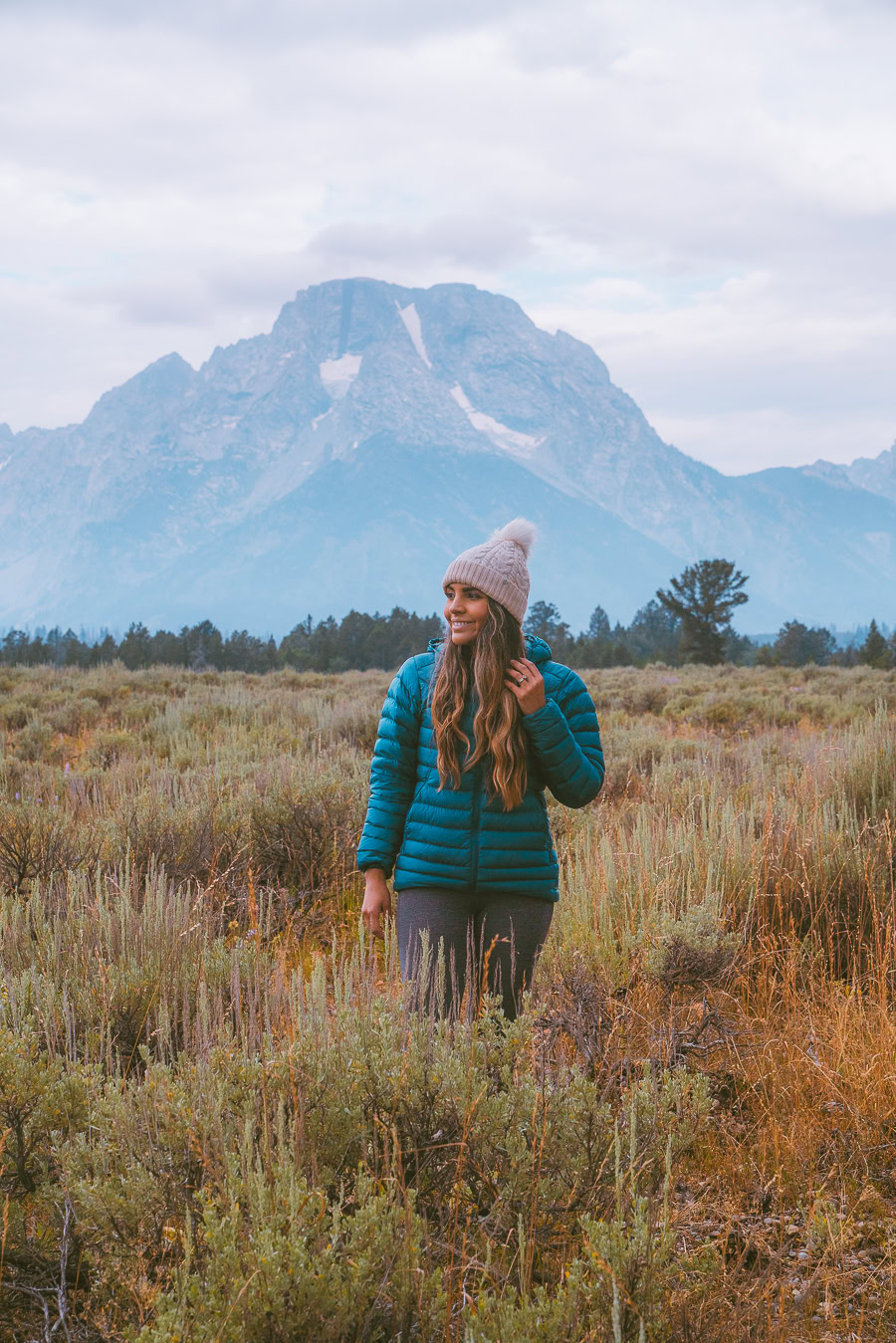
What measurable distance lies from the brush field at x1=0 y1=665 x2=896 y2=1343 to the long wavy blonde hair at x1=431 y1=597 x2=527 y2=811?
2.31 feet

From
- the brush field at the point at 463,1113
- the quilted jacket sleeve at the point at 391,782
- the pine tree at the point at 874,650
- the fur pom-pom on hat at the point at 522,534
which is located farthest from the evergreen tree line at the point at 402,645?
the quilted jacket sleeve at the point at 391,782

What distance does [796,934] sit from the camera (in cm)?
444

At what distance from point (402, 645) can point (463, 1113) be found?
55872 millimetres

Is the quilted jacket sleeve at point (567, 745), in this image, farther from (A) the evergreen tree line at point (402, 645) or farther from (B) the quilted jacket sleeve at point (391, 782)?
(A) the evergreen tree line at point (402, 645)

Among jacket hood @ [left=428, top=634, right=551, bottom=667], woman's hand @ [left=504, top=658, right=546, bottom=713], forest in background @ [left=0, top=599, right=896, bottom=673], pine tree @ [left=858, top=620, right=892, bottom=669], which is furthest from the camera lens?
forest in background @ [left=0, top=599, right=896, bottom=673]

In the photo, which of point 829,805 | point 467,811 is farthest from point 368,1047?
point 829,805

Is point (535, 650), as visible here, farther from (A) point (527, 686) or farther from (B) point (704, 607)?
(B) point (704, 607)

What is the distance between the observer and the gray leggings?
10.4ft

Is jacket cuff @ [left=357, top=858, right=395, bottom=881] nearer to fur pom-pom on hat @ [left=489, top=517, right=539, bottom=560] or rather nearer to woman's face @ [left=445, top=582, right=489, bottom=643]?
woman's face @ [left=445, top=582, right=489, bottom=643]

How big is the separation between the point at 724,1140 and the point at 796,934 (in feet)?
5.62

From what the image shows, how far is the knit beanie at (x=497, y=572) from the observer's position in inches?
129

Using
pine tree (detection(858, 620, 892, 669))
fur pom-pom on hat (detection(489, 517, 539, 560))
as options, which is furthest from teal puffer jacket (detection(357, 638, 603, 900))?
pine tree (detection(858, 620, 892, 669))

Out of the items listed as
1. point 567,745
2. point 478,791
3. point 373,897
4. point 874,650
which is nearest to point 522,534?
point 567,745

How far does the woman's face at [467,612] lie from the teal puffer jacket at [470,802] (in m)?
0.22
